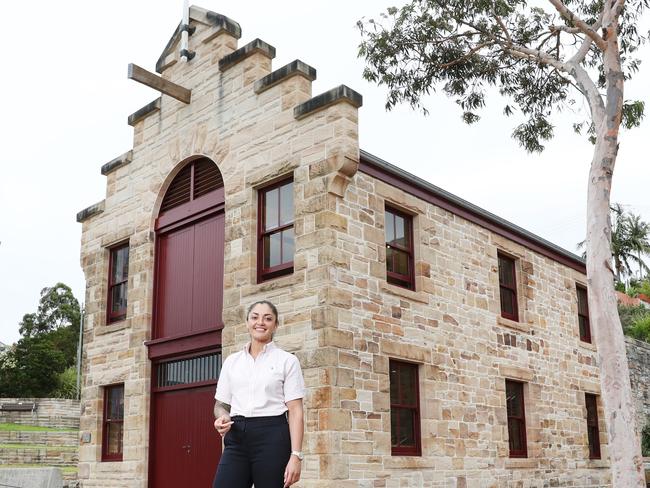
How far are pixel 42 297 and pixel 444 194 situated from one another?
5349cm

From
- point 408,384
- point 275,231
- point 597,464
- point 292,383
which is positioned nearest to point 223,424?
point 292,383

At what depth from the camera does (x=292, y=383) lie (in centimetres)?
492

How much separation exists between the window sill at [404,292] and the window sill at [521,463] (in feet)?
12.2

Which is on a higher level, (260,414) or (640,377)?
(640,377)

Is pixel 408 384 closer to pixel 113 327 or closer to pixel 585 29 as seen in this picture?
pixel 113 327

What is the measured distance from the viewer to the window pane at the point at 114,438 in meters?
14.6

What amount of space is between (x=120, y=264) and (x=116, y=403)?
274cm

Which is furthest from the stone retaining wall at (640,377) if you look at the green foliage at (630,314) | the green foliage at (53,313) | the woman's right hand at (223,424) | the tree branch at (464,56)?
the green foliage at (53,313)

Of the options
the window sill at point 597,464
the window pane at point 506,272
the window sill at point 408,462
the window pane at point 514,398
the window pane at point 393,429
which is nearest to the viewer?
the window sill at point 408,462

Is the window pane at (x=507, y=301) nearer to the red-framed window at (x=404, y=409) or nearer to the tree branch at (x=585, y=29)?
the red-framed window at (x=404, y=409)

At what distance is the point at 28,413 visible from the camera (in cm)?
3053

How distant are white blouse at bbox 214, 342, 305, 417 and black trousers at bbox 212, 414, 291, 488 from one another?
8cm

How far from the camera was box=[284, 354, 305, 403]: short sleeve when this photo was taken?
4895mm

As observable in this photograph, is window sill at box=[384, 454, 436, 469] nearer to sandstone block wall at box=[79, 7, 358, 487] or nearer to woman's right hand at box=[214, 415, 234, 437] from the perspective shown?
sandstone block wall at box=[79, 7, 358, 487]
